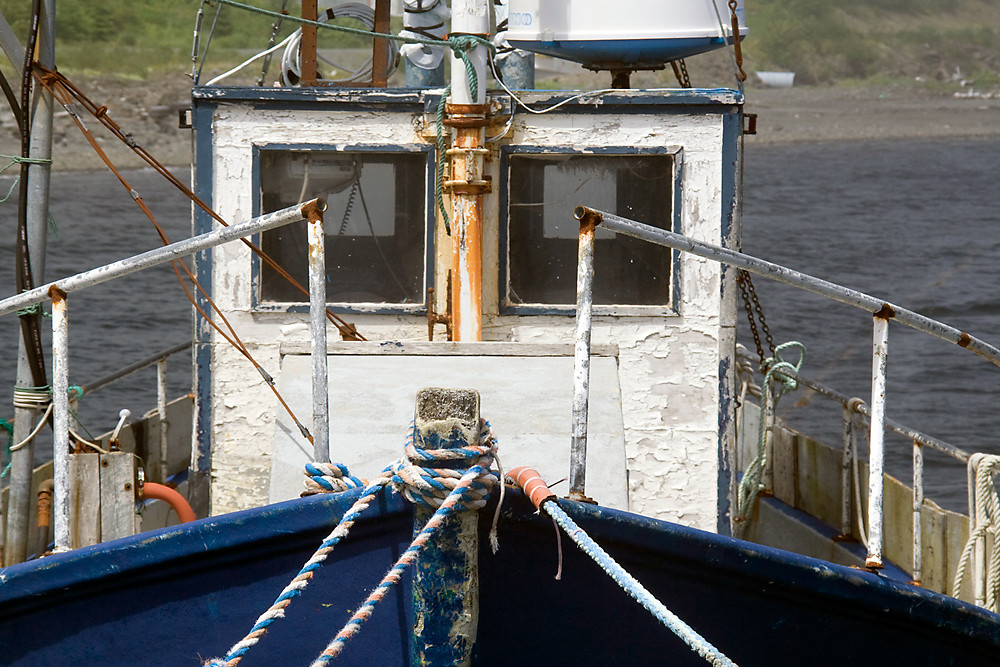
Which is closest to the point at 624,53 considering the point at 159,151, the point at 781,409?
the point at 781,409

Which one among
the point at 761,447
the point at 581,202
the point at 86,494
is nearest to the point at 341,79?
the point at 581,202

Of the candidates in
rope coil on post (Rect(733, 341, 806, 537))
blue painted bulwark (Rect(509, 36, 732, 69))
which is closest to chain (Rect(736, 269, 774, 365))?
rope coil on post (Rect(733, 341, 806, 537))

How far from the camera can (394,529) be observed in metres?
3.25

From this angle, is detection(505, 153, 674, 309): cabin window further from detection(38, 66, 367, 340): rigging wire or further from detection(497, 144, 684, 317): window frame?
detection(38, 66, 367, 340): rigging wire

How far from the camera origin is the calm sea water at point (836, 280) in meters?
17.2

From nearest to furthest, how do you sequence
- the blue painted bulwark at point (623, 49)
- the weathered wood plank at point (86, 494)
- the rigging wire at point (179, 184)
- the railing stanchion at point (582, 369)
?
the railing stanchion at point (582, 369)
the weathered wood plank at point (86, 494)
the rigging wire at point (179, 184)
the blue painted bulwark at point (623, 49)

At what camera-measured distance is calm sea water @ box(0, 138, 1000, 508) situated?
56.3 feet

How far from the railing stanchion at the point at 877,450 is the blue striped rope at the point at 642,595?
994mm

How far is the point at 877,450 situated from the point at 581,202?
8.35ft

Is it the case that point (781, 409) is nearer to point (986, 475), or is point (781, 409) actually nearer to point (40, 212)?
point (986, 475)

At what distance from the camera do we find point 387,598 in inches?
131

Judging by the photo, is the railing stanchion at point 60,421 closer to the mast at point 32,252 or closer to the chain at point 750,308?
the mast at point 32,252

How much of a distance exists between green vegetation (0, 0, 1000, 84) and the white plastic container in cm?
3284

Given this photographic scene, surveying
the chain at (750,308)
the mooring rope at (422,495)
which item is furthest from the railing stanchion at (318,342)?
the chain at (750,308)
